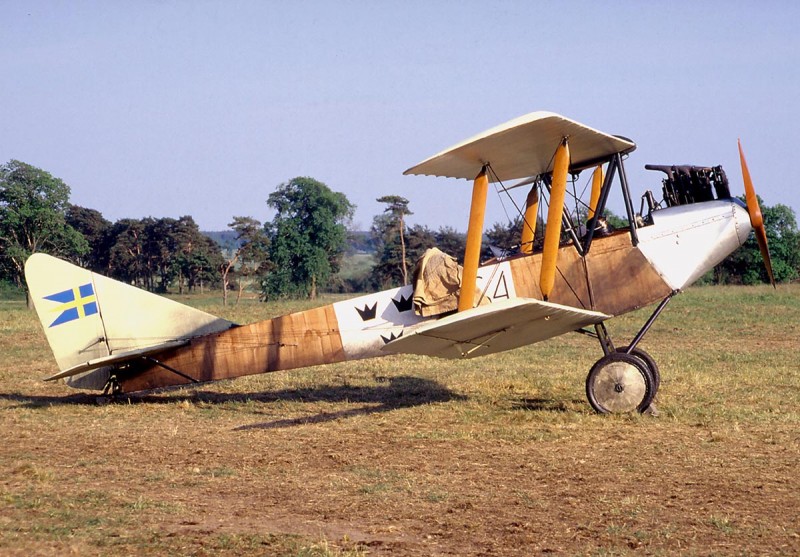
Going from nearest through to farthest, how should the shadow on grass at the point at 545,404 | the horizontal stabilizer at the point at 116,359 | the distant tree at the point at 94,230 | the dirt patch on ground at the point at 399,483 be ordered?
the dirt patch on ground at the point at 399,483, the horizontal stabilizer at the point at 116,359, the shadow on grass at the point at 545,404, the distant tree at the point at 94,230

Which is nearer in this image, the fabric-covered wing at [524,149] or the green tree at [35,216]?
the fabric-covered wing at [524,149]

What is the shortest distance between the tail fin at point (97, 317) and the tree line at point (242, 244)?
36.9 m

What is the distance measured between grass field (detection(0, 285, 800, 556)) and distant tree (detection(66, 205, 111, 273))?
63.4 meters

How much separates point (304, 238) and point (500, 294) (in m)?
61.7

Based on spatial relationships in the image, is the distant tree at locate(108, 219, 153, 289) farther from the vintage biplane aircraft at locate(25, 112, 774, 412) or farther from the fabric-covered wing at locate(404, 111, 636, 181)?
the fabric-covered wing at locate(404, 111, 636, 181)

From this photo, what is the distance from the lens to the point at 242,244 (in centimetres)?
6256

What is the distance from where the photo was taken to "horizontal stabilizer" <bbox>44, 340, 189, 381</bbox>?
10.0 m

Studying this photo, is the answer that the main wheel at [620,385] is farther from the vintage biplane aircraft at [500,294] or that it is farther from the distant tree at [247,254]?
the distant tree at [247,254]

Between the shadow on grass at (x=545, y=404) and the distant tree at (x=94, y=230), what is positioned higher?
the distant tree at (x=94, y=230)

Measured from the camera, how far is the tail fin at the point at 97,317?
35.0ft

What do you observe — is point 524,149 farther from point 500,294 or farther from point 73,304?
point 73,304

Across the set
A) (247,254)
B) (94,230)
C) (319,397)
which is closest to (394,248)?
(247,254)

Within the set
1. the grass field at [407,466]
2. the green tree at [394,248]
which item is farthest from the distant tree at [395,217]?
the grass field at [407,466]

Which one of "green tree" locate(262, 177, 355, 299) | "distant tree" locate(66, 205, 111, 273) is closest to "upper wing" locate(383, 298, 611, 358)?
"green tree" locate(262, 177, 355, 299)
